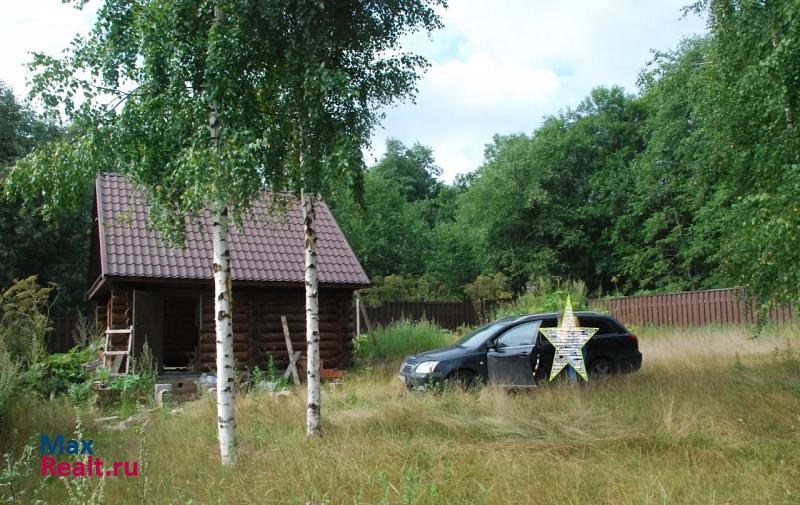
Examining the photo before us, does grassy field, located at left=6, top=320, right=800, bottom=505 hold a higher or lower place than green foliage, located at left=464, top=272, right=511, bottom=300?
lower

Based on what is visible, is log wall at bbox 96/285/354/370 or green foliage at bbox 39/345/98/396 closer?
green foliage at bbox 39/345/98/396

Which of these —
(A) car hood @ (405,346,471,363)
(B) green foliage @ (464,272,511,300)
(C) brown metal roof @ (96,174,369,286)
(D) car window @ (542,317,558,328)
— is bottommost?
(A) car hood @ (405,346,471,363)

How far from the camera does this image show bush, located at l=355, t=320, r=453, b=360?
18.9 m

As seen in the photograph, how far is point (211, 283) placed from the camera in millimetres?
15203

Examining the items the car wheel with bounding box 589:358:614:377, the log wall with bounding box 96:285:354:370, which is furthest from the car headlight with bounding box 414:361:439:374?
the log wall with bounding box 96:285:354:370

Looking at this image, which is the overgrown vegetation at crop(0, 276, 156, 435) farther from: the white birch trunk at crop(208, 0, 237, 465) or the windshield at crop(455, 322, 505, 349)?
the windshield at crop(455, 322, 505, 349)

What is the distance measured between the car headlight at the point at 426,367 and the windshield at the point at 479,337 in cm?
91

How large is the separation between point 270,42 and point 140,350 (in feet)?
30.4

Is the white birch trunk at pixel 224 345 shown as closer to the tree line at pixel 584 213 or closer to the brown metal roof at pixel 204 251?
the brown metal roof at pixel 204 251

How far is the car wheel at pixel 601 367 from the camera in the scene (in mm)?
12258

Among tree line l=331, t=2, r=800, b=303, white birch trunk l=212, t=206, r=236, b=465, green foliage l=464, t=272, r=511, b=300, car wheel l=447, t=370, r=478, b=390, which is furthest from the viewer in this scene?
green foliage l=464, t=272, r=511, b=300

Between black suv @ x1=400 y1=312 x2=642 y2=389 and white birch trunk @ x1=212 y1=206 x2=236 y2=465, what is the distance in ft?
12.7

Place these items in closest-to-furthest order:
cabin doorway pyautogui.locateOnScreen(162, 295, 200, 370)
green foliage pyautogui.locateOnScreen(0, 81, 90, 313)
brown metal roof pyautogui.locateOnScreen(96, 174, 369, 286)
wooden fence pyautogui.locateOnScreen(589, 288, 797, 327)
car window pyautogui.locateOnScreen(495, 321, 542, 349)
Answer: car window pyautogui.locateOnScreen(495, 321, 542, 349) → brown metal roof pyautogui.locateOnScreen(96, 174, 369, 286) → cabin doorway pyautogui.locateOnScreen(162, 295, 200, 370) → wooden fence pyautogui.locateOnScreen(589, 288, 797, 327) → green foliage pyautogui.locateOnScreen(0, 81, 90, 313)

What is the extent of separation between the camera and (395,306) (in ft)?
86.6
